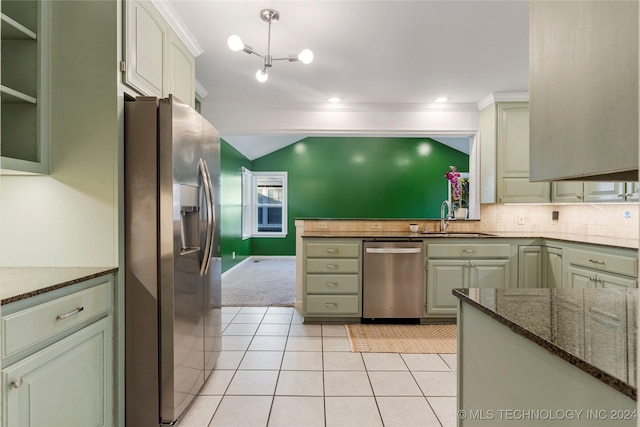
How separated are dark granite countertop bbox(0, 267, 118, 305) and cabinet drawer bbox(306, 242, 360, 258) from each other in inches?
75.0

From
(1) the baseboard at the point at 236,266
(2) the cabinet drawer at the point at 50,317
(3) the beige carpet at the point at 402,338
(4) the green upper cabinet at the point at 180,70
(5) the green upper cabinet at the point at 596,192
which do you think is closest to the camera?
(2) the cabinet drawer at the point at 50,317

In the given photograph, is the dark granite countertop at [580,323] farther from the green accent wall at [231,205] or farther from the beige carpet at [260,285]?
the green accent wall at [231,205]

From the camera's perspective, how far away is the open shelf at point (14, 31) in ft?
4.47

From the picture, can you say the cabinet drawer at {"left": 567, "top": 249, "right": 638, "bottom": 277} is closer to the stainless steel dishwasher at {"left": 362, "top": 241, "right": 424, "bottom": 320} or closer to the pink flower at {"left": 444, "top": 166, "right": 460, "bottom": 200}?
the stainless steel dishwasher at {"left": 362, "top": 241, "right": 424, "bottom": 320}

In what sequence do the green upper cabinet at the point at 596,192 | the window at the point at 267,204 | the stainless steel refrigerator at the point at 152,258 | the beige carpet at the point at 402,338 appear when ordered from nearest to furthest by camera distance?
the stainless steel refrigerator at the point at 152,258
the green upper cabinet at the point at 596,192
the beige carpet at the point at 402,338
the window at the point at 267,204

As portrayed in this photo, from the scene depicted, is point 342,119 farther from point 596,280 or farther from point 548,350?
point 548,350

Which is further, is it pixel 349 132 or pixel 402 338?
pixel 349 132

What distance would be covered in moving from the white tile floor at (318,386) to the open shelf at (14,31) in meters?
2.01

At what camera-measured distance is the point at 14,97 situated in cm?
146

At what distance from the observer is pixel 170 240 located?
65.4 inches

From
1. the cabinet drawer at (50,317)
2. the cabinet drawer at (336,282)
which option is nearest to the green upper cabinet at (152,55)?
the cabinet drawer at (50,317)

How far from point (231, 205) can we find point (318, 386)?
462 cm

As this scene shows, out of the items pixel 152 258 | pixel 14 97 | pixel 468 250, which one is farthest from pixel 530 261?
pixel 14 97

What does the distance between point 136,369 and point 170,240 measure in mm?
666
